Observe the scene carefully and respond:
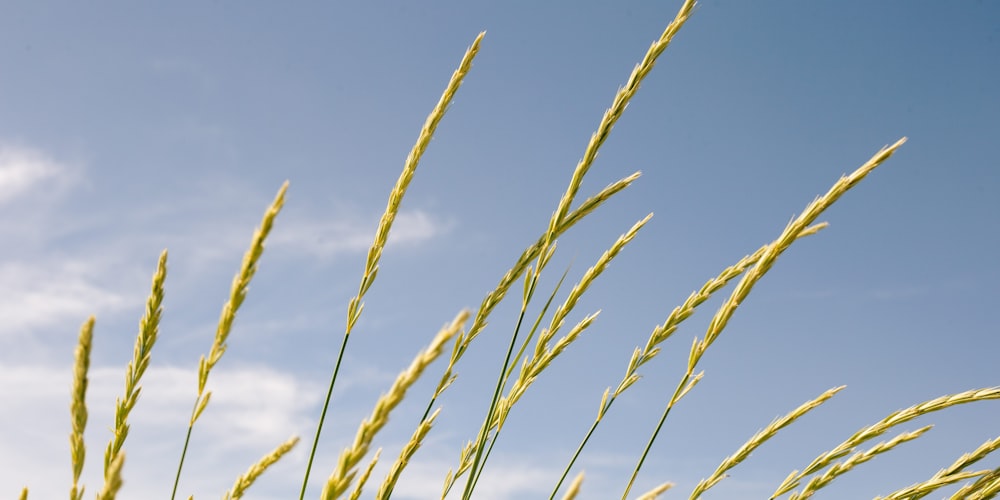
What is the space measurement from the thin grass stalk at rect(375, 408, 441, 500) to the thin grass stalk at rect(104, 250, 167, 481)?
0.51 metres

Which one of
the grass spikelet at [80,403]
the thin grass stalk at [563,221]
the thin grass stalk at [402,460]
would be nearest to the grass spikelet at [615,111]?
the thin grass stalk at [563,221]

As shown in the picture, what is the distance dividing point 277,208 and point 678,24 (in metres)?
1.15

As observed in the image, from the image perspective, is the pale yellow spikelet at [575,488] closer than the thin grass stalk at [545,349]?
Yes

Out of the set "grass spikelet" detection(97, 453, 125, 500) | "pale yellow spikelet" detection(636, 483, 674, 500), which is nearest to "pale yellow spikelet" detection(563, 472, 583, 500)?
"pale yellow spikelet" detection(636, 483, 674, 500)

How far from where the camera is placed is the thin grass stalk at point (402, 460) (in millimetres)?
1472

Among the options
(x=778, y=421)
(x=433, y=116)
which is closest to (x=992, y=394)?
(x=778, y=421)

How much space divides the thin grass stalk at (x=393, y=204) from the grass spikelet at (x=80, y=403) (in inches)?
19.2

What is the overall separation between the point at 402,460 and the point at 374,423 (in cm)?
65

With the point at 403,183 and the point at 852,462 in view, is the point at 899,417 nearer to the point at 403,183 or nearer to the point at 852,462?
the point at 852,462

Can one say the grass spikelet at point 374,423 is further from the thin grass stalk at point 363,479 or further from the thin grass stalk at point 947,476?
the thin grass stalk at point 947,476

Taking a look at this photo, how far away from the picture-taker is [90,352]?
1289 mm

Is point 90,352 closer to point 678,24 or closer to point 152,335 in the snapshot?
point 152,335

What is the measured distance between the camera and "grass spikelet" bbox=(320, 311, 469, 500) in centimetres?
90

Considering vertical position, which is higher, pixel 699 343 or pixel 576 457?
pixel 699 343
